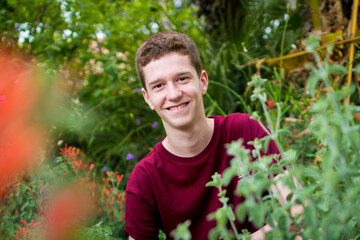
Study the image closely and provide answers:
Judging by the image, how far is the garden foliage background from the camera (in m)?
1.69

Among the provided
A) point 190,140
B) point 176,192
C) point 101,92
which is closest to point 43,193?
point 176,192

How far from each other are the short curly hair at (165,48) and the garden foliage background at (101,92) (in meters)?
0.41

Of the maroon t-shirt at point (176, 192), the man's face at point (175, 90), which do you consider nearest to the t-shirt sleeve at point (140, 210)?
the maroon t-shirt at point (176, 192)

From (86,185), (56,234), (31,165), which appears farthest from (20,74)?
(56,234)

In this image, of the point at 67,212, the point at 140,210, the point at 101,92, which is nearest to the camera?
the point at 67,212

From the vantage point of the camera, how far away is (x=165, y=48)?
173cm

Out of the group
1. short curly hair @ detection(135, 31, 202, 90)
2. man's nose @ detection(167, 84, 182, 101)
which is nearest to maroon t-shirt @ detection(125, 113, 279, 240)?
man's nose @ detection(167, 84, 182, 101)

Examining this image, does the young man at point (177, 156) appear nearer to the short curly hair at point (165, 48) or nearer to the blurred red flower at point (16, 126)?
the short curly hair at point (165, 48)

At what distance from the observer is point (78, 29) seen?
2.77 metres

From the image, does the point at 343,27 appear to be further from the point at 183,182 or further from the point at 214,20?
the point at 183,182

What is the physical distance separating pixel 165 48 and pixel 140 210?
2.73ft

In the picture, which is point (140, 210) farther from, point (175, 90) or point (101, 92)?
point (101, 92)

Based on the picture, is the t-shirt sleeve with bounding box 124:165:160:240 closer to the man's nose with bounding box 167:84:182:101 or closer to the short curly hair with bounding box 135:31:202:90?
the man's nose with bounding box 167:84:182:101

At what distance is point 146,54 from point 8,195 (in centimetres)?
102
